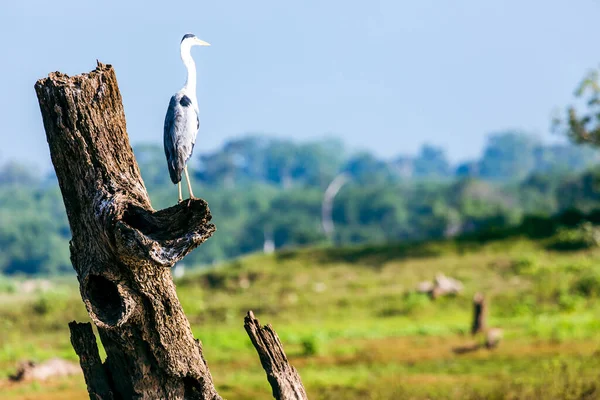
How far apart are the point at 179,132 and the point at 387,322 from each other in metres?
18.5

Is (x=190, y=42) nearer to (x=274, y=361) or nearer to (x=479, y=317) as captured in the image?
(x=274, y=361)

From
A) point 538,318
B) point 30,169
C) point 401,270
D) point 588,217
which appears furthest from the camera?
point 30,169

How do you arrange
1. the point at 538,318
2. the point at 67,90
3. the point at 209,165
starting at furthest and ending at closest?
the point at 209,165
the point at 538,318
the point at 67,90

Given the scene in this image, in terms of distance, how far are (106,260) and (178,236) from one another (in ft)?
2.27

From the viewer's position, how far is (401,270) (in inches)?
1243

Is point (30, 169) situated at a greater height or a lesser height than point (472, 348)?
greater

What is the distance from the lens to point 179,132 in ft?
19.0

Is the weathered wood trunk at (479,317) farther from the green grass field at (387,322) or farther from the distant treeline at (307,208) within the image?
the distant treeline at (307,208)

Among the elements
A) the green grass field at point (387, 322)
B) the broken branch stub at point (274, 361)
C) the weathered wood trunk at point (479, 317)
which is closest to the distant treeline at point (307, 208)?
the green grass field at point (387, 322)

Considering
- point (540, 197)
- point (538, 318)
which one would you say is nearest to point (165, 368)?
point (538, 318)

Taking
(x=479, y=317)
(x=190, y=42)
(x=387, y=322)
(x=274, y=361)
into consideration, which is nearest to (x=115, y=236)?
(x=190, y=42)

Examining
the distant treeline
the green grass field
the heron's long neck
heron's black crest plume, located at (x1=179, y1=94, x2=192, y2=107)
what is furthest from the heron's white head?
the distant treeline

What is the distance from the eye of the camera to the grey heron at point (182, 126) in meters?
5.67

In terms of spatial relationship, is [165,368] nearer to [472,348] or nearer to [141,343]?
[141,343]
